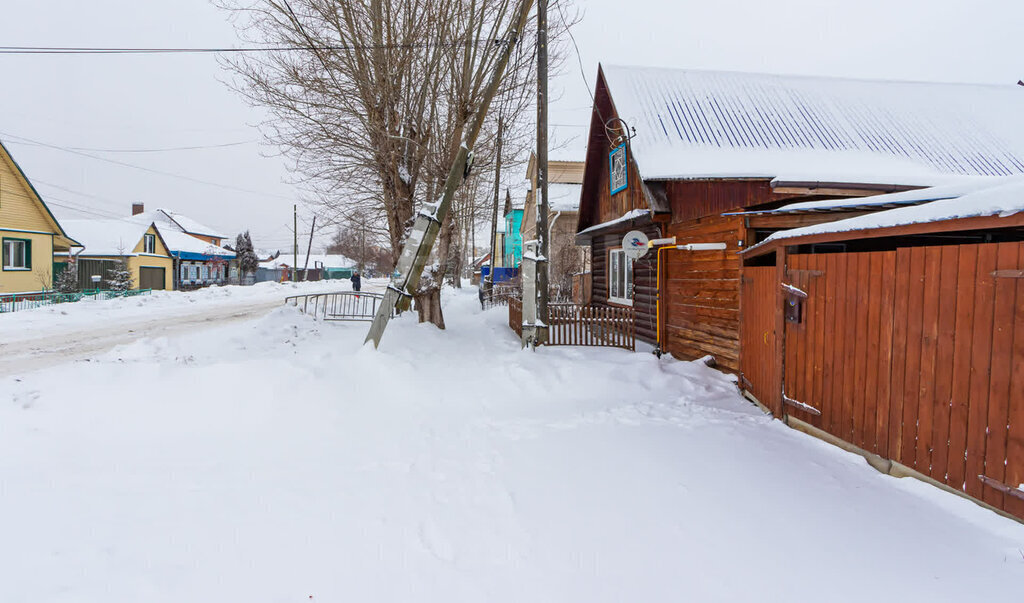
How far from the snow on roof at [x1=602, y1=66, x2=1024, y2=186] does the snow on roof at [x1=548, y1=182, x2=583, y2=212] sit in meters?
16.7

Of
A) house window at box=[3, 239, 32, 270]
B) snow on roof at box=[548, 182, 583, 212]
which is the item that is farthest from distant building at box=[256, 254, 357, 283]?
snow on roof at box=[548, 182, 583, 212]

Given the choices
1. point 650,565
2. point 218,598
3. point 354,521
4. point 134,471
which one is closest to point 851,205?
point 650,565

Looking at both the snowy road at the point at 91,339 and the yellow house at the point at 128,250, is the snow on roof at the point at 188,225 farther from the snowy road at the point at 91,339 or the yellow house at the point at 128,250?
the snowy road at the point at 91,339

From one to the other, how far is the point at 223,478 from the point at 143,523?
0.80 metres

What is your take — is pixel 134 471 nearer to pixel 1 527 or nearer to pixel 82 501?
pixel 82 501

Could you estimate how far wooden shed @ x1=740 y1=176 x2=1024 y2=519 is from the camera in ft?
10.2

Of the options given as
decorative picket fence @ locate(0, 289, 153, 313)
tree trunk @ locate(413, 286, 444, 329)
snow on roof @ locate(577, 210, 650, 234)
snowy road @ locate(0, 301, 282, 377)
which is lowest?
snowy road @ locate(0, 301, 282, 377)

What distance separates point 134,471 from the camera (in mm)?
4156

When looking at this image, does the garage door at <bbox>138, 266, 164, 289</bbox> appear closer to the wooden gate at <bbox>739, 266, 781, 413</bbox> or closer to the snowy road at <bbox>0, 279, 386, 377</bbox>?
the snowy road at <bbox>0, 279, 386, 377</bbox>

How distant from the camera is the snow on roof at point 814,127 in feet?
28.5

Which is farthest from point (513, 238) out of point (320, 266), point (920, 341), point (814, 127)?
point (320, 266)

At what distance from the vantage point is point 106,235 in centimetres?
3250

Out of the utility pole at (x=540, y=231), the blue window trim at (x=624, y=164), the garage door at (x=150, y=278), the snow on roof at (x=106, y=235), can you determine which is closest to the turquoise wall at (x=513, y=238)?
the snow on roof at (x=106, y=235)

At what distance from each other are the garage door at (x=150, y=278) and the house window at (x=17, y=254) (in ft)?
41.3
